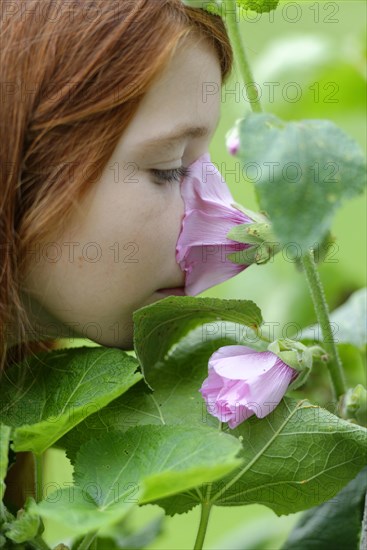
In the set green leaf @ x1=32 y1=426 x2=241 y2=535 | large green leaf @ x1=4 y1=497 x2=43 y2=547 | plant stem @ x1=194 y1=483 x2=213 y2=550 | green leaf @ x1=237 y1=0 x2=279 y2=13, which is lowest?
plant stem @ x1=194 y1=483 x2=213 y2=550

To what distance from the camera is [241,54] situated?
0.52 m

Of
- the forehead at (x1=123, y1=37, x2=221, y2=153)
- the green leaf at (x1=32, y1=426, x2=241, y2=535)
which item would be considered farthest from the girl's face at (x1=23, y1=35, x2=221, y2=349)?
the green leaf at (x1=32, y1=426, x2=241, y2=535)

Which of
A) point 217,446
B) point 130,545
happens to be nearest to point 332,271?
point 130,545

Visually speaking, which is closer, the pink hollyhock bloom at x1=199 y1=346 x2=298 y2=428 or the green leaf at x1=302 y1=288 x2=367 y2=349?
the pink hollyhock bloom at x1=199 y1=346 x2=298 y2=428

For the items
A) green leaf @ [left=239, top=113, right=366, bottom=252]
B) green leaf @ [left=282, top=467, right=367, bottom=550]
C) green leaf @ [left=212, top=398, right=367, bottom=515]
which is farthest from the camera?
green leaf @ [left=282, top=467, right=367, bottom=550]

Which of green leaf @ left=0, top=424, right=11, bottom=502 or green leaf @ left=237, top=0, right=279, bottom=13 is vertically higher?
green leaf @ left=237, top=0, right=279, bottom=13

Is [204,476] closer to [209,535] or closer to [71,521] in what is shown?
[71,521]

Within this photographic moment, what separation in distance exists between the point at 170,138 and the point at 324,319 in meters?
0.14

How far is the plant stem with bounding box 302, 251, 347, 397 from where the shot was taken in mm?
544

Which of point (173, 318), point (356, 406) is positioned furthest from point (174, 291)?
point (356, 406)

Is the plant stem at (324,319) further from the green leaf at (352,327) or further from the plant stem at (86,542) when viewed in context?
the plant stem at (86,542)

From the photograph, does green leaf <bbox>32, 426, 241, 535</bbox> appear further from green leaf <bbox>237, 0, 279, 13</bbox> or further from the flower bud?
green leaf <bbox>237, 0, 279, 13</bbox>

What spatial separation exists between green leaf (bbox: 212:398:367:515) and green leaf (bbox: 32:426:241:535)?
0.06 m

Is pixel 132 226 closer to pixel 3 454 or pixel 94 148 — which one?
pixel 94 148
